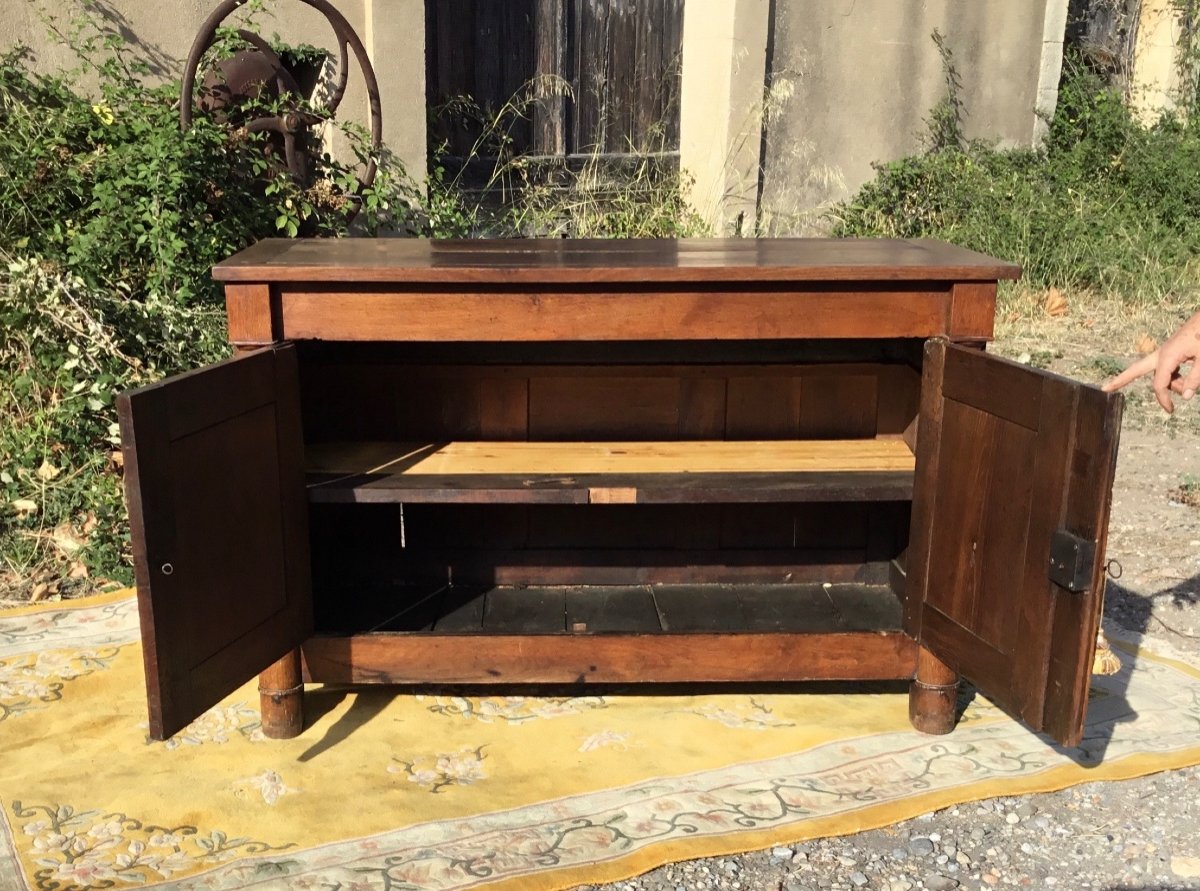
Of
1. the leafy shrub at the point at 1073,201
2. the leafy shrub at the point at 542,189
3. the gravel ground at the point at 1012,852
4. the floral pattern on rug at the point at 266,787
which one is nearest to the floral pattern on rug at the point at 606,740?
the gravel ground at the point at 1012,852

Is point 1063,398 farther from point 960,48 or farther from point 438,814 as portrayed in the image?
point 960,48

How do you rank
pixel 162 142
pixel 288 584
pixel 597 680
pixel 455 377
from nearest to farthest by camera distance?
pixel 288 584
pixel 597 680
pixel 455 377
pixel 162 142

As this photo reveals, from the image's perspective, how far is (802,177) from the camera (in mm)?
7414

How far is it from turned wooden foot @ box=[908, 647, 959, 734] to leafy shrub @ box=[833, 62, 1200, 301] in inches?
188

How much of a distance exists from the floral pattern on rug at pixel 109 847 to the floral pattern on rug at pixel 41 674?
21.3 inches

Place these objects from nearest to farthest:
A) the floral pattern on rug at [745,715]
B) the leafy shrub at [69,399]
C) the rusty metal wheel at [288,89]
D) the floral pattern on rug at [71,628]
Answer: the floral pattern on rug at [745,715]
the floral pattern on rug at [71,628]
the leafy shrub at [69,399]
the rusty metal wheel at [288,89]

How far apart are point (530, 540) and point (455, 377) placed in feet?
1.69

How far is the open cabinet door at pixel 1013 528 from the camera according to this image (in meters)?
2.17

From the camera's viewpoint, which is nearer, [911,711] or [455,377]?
[911,711]

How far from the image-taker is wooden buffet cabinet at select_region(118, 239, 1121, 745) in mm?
2281

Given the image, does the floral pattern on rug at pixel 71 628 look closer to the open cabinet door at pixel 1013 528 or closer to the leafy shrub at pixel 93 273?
the leafy shrub at pixel 93 273

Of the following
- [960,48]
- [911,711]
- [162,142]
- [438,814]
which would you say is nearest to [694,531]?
[911,711]

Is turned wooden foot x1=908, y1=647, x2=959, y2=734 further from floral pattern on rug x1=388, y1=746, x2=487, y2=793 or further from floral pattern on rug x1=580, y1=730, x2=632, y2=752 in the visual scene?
floral pattern on rug x1=388, y1=746, x2=487, y2=793

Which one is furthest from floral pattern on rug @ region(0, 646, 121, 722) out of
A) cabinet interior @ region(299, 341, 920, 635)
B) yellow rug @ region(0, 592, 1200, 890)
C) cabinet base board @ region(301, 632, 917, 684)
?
cabinet base board @ region(301, 632, 917, 684)
